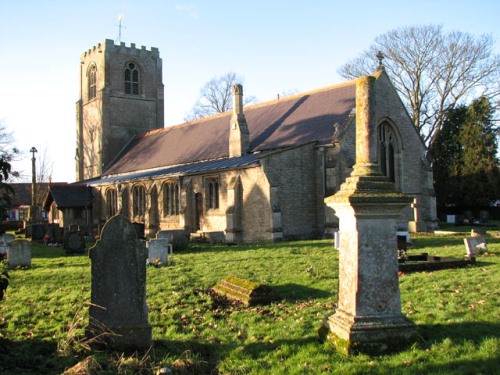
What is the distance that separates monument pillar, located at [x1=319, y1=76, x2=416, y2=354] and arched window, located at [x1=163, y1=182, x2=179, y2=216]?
905 inches

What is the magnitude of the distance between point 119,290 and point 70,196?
31.0 metres

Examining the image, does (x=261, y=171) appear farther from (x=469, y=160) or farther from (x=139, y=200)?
(x=469, y=160)

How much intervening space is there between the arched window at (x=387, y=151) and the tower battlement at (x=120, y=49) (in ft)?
80.9

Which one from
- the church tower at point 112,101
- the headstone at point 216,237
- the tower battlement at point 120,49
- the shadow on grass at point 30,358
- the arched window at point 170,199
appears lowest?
the shadow on grass at point 30,358

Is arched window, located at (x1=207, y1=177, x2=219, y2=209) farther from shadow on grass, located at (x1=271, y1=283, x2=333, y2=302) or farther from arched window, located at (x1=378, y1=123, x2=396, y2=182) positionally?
shadow on grass, located at (x1=271, y1=283, x2=333, y2=302)

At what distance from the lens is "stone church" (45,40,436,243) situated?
23406 millimetres

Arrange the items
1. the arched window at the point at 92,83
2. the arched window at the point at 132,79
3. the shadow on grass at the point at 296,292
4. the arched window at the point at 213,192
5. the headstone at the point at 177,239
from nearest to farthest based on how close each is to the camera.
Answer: the shadow on grass at the point at 296,292 → the headstone at the point at 177,239 → the arched window at the point at 213,192 → the arched window at the point at 132,79 → the arched window at the point at 92,83

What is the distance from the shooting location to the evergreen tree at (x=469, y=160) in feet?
118

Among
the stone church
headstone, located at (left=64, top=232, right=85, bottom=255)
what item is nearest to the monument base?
the stone church

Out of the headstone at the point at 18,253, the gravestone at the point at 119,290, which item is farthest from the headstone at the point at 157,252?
the gravestone at the point at 119,290

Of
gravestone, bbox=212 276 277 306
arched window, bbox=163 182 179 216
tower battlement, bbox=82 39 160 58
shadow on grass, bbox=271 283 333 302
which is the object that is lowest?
shadow on grass, bbox=271 283 333 302

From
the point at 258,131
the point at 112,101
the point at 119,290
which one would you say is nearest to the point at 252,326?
the point at 119,290

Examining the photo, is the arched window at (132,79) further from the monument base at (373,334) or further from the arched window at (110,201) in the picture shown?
the monument base at (373,334)

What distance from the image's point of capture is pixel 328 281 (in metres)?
10.2
